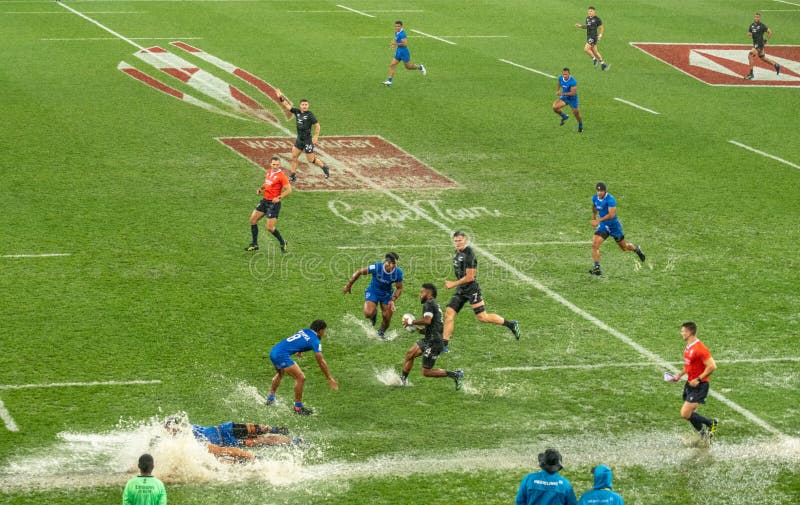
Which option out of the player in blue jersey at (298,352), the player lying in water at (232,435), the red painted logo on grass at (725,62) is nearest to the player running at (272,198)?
the player in blue jersey at (298,352)

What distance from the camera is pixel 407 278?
24547 mm

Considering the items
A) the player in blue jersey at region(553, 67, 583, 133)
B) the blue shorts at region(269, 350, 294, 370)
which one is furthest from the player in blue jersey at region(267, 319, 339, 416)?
the player in blue jersey at region(553, 67, 583, 133)

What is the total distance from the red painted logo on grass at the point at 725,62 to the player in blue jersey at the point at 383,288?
2549cm

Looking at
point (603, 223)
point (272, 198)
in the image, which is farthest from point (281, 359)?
point (603, 223)

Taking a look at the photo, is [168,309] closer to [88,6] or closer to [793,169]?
[793,169]

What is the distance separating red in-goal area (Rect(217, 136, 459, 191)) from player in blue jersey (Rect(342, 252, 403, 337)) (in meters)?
9.25

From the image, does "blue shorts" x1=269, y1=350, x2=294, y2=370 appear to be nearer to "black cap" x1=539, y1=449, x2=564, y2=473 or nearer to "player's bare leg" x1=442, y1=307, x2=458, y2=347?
"player's bare leg" x1=442, y1=307, x2=458, y2=347

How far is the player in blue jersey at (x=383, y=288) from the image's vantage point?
2122cm

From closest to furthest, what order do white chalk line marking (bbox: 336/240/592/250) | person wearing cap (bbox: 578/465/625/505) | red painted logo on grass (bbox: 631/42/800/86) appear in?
person wearing cap (bbox: 578/465/625/505) → white chalk line marking (bbox: 336/240/592/250) → red painted logo on grass (bbox: 631/42/800/86)

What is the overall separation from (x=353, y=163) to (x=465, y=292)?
1205 cm

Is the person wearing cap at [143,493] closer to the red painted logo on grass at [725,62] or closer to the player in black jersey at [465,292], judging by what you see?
the player in black jersey at [465,292]

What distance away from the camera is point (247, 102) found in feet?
126

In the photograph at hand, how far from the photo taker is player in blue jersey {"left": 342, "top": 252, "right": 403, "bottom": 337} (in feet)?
69.6

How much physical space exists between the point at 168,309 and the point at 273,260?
3400 mm
